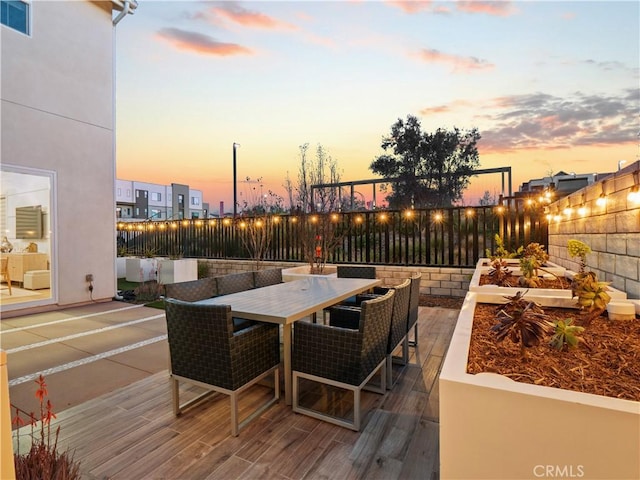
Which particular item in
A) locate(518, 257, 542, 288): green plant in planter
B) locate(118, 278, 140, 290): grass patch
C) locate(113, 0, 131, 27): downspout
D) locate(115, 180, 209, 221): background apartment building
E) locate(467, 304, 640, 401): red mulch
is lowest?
locate(118, 278, 140, 290): grass patch

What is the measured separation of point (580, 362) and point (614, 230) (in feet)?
6.28

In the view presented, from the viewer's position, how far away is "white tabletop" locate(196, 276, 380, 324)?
2553mm

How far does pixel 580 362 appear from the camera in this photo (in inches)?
60.4

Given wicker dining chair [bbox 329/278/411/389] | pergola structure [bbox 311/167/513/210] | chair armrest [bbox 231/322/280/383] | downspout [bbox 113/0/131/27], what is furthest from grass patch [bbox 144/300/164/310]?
downspout [bbox 113/0/131/27]

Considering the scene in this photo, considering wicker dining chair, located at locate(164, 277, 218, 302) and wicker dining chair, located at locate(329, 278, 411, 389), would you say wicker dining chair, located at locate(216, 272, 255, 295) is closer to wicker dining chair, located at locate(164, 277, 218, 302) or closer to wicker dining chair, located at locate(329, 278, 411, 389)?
wicker dining chair, located at locate(164, 277, 218, 302)

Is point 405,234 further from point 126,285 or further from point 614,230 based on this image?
point 126,285

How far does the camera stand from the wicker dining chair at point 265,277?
4.68 metres

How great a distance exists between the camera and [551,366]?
4.85 feet

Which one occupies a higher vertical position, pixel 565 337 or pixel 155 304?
pixel 565 337

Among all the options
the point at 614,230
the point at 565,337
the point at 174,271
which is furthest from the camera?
the point at 174,271

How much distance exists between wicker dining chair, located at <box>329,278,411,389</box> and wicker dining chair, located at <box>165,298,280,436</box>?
3.20 feet

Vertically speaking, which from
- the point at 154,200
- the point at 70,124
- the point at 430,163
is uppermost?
the point at 154,200

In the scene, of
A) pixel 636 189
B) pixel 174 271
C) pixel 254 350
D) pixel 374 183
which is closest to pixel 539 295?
pixel 636 189

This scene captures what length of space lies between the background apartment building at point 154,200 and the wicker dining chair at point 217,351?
26282mm
